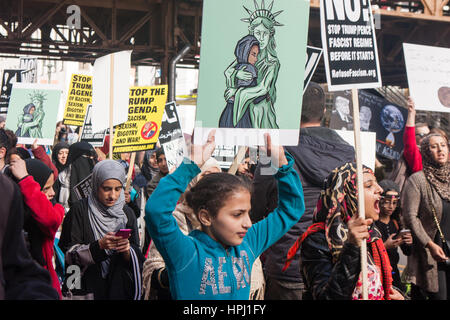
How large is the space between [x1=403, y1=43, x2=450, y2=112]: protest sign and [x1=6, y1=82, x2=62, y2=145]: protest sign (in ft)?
15.4

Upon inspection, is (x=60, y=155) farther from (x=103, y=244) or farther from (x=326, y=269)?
(x=326, y=269)

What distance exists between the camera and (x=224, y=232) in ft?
9.68

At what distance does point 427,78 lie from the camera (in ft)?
22.1

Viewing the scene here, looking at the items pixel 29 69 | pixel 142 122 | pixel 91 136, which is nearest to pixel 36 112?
pixel 91 136

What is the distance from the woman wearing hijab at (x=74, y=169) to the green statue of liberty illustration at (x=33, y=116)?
60 centimetres

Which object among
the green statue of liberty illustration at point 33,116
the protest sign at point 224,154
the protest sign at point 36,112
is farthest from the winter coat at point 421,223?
the green statue of liberty illustration at point 33,116

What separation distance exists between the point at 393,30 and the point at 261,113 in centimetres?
1476

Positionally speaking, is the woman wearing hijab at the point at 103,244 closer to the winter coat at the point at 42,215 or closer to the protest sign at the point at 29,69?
the winter coat at the point at 42,215

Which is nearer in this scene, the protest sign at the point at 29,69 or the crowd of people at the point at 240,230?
the crowd of people at the point at 240,230

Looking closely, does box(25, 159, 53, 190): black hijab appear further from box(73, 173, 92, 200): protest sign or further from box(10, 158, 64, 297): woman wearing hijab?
box(73, 173, 92, 200): protest sign

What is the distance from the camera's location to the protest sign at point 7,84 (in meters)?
12.6

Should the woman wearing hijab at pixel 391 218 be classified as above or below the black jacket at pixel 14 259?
above

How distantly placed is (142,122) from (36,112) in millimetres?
1743

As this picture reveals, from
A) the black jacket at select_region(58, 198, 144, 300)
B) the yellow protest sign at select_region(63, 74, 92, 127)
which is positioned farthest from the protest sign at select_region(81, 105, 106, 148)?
the black jacket at select_region(58, 198, 144, 300)
